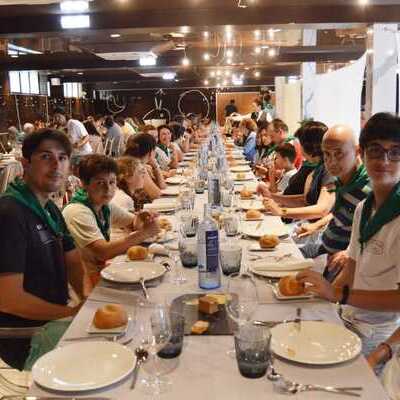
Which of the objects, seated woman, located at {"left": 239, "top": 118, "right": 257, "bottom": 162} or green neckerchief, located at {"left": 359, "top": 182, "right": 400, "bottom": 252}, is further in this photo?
seated woman, located at {"left": 239, "top": 118, "right": 257, "bottom": 162}

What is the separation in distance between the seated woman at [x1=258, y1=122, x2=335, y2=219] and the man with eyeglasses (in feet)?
4.29

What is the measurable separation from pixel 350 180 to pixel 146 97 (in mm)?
25964

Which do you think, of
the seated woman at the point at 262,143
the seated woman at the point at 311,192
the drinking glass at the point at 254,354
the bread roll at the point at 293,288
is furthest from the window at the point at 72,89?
the drinking glass at the point at 254,354

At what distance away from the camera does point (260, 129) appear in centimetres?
838

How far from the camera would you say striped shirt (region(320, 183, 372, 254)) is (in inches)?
112

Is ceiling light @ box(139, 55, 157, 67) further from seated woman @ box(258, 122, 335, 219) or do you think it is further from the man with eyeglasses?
the man with eyeglasses

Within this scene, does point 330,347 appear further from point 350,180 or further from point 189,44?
point 189,44

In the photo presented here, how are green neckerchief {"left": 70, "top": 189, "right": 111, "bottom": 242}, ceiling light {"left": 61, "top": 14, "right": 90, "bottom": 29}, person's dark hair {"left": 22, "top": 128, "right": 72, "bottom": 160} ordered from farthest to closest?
ceiling light {"left": 61, "top": 14, "right": 90, "bottom": 29}, green neckerchief {"left": 70, "top": 189, "right": 111, "bottom": 242}, person's dark hair {"left": 22, "top": 128, "right": 72, "bottom": 160}

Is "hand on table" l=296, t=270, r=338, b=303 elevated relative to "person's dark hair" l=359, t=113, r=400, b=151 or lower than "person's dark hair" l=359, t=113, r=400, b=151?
lower

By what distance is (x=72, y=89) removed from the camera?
22.1 m

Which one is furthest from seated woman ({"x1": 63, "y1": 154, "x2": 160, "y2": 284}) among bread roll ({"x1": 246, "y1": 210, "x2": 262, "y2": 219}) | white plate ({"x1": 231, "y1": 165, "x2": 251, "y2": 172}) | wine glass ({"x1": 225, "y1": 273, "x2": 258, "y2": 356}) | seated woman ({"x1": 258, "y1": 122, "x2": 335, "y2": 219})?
white plate ({"x1": 231, "y1": 165, "x2": 251, "y2": 172})

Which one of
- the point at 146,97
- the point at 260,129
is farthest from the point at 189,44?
the point at 146,97

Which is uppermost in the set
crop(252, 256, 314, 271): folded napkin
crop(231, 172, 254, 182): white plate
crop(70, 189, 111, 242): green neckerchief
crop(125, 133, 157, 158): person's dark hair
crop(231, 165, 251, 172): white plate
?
crop(125, 133, 157, 158): person's dark hair

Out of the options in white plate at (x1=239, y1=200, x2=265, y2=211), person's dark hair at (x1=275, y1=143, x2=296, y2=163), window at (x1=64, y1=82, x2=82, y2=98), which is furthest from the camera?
window at (x1=64, y1=82, x2=82, y2=98)
